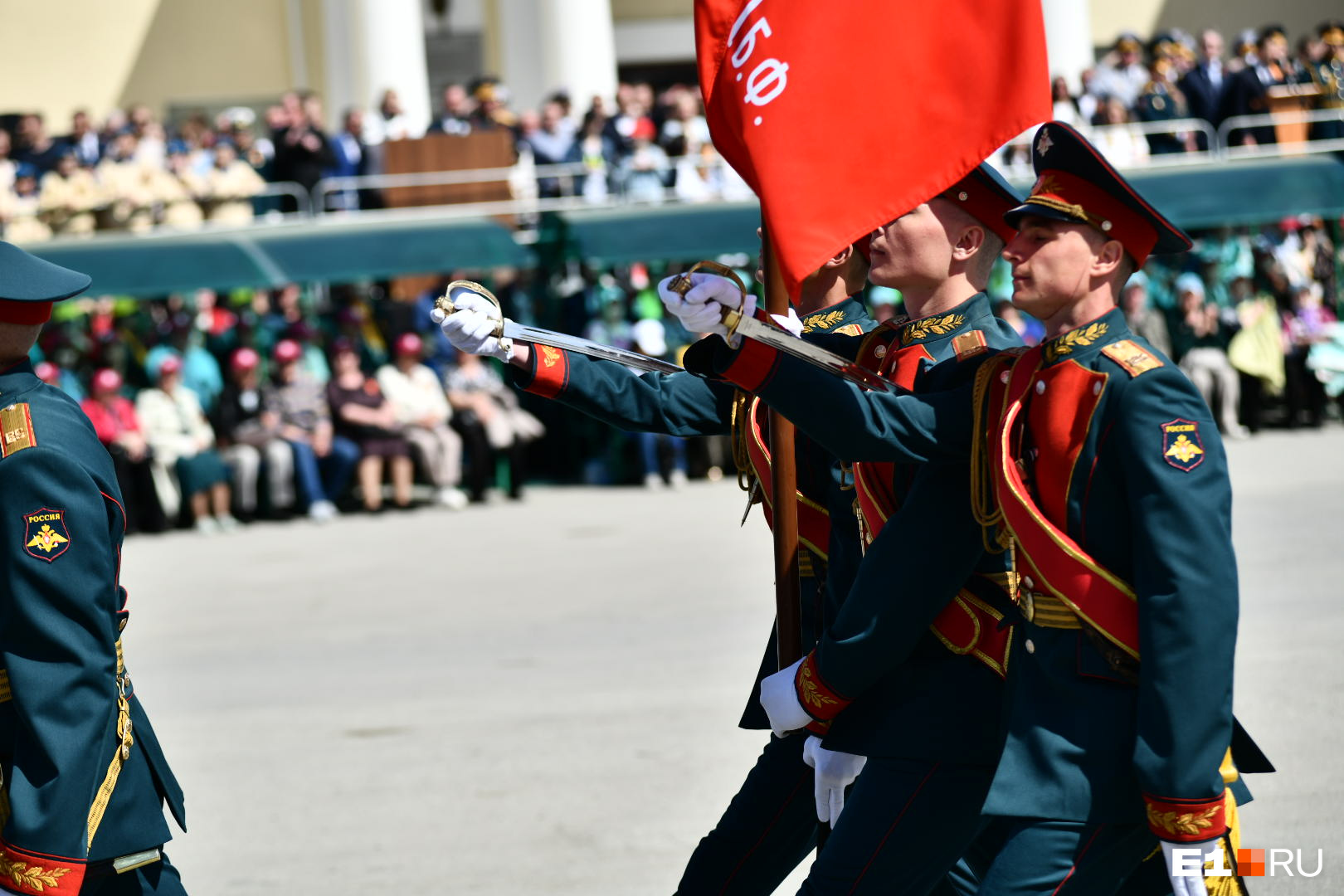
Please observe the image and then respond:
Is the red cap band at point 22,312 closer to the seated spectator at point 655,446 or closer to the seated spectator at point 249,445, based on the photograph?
the seated spectator at point 249,445

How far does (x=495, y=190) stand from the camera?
18.3 meters

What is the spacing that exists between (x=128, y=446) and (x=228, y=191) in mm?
4061

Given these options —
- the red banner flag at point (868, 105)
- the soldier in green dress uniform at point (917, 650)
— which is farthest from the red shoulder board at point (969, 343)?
the red banner flag at point (868, 105)

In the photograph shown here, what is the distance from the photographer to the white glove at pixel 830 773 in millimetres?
3752

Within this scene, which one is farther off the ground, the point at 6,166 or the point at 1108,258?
the point at 6,166

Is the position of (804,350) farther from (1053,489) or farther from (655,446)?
(655,446)

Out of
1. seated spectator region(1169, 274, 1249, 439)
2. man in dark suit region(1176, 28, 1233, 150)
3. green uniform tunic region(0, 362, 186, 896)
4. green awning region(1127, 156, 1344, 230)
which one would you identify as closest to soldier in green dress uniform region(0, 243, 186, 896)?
green uniform tunic region(0, 362, 186, 896)

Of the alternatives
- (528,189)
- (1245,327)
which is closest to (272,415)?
(528,189)

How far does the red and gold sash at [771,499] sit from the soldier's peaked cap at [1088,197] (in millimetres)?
957

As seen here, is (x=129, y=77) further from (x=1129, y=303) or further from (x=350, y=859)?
(x=350, y=859)

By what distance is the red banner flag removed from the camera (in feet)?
12.2

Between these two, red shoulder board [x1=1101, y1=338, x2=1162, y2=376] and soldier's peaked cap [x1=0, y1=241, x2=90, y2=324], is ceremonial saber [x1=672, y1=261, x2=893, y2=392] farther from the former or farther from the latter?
soldier's peaked cap [x1=0, y1=241, x2=90, y2=324]

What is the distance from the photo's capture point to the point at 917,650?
3637 millimetres

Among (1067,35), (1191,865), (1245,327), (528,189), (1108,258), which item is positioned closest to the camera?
(1191,865)
